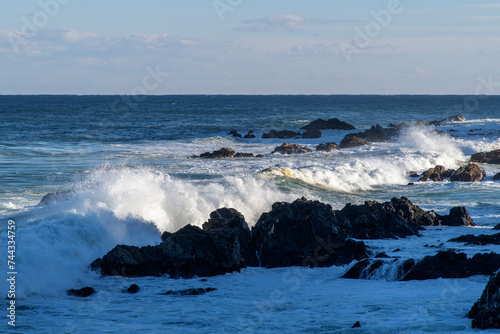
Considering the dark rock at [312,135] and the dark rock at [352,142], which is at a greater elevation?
the dark rock at [312,135]

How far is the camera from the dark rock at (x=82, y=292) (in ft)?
39.2

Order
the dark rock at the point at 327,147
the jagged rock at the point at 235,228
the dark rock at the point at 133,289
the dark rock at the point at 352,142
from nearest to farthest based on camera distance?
the dark rock at the point at 133,289 < the jagged rock at the point at 235,228 < the dark rock at the point at 327,147 < the dark rock at the point at 352,142

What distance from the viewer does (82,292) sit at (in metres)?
12.0

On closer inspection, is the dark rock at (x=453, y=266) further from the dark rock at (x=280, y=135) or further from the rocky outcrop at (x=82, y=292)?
the dark rock at (x=280, y=135)

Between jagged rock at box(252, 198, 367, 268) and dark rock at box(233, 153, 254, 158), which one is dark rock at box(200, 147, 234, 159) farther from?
jagged rock at box(252, 198, 367, 268)

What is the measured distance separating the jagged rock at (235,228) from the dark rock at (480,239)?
Result: 5680 mm

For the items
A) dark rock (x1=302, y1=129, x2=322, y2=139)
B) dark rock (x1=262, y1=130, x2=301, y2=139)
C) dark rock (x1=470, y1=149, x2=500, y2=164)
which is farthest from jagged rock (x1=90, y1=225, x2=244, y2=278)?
dark rock (x1=302, y1=129, x2=322, y2=139)

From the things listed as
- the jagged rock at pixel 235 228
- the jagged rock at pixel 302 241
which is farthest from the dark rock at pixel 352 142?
the jagged rock at pixel 302 241

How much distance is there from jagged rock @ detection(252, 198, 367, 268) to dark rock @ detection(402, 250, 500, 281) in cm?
212

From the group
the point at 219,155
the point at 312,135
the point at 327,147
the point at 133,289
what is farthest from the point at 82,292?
the point at 312,135

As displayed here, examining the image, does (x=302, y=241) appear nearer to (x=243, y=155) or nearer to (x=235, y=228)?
(x=235, y=228)

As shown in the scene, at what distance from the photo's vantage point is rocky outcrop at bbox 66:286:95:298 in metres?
12.0

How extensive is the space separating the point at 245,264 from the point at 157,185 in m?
6.94

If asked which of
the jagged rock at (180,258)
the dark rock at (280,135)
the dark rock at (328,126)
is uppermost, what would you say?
the dark rock at (328,126)
